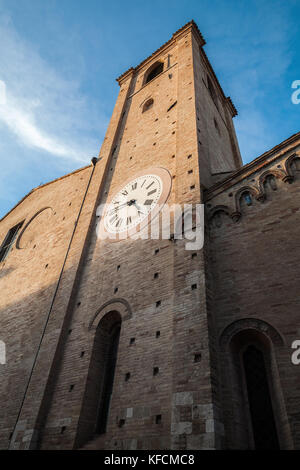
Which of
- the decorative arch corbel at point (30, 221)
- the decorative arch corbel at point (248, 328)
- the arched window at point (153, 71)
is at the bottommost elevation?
the decorative arch corbel at point (248, 328)

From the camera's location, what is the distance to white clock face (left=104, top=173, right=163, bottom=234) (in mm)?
9375

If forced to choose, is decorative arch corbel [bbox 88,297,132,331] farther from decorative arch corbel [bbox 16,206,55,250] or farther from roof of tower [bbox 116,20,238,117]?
roof of tower [bbox 116,20,238,117]

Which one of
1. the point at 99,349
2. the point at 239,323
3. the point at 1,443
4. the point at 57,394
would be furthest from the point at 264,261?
the point at 1,443

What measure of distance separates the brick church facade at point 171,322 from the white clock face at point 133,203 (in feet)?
1.68

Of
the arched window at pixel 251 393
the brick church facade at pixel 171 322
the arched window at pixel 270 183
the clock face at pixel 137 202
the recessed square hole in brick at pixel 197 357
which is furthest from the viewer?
the clock face at pixel 137 202

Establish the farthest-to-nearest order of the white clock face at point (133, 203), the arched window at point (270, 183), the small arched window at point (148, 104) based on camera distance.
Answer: the small arched window at point (148, 104) → the white clock face at point (133, 203) → the arched window at point (270, 183)

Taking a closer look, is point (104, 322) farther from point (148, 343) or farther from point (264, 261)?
point (264, 261)

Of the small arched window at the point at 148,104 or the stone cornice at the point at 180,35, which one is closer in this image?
the small arched window at the point at 148,104

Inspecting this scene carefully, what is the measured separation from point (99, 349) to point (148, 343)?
1700mm

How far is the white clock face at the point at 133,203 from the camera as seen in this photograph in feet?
30.8

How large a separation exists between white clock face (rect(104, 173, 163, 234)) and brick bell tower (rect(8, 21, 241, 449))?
304 mm

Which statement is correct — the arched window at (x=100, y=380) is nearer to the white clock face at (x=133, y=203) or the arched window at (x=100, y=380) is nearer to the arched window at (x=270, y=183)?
the white clock face at (x=133, y=203)

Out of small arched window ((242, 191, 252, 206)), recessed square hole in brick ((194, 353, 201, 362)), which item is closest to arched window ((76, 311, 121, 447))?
recessed square hole in brick ((194, 353, 201, 362))

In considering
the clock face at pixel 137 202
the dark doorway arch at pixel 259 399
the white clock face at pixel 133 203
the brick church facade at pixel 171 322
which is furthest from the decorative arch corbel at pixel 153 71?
the dark doorway arch at pixel 259 399
